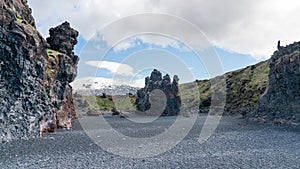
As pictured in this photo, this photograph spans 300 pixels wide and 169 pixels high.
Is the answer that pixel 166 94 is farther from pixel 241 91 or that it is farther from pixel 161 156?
pixel 161 156

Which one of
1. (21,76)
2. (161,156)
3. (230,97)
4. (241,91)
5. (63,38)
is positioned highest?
(63,38)

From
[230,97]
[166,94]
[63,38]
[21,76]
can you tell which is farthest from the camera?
[230,97]

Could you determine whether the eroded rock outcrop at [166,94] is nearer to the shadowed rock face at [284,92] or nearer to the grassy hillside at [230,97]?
the grassy hillside at [230,97]

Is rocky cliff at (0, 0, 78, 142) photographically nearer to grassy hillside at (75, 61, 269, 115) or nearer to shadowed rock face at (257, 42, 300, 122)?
shadowed rock face at (257, 42, 300, 122)

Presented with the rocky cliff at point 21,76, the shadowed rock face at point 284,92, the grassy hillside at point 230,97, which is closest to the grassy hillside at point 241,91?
the grassy hillside at point 230,97

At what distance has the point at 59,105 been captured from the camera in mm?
29094

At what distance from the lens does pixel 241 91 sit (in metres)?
74.6

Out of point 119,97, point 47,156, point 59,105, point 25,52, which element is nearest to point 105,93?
point 119,97

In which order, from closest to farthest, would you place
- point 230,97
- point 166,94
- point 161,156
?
1. point 161,156
2. point 166,94
3. point 230,97

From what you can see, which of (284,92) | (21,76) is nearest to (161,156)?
(21,76)

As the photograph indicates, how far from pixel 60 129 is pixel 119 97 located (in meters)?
64.9

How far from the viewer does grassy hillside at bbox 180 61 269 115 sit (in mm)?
64350

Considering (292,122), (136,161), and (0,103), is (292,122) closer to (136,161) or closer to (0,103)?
(136,161)

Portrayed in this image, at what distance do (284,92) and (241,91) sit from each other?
117 feet
